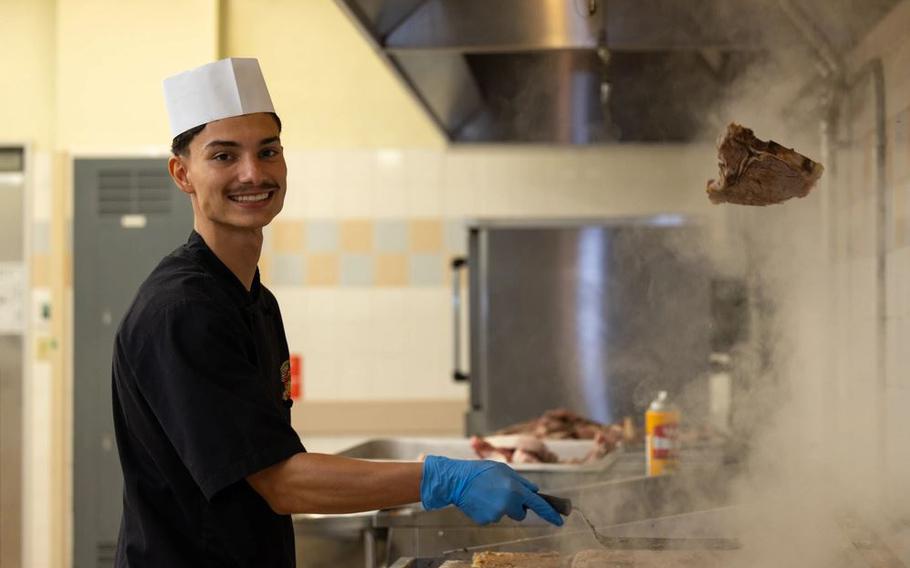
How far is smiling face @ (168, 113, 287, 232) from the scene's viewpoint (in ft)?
6.40

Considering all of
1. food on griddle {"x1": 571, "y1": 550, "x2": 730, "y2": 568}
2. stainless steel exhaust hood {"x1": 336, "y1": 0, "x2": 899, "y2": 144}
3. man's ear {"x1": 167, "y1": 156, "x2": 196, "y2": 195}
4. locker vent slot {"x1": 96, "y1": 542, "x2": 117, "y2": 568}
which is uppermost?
stainless steel exhaust hood {"x1": 336, "y1": 0, "x2": 899, "y2": 144}

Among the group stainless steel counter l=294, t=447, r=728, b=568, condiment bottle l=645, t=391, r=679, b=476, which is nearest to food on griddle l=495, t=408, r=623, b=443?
condiment bottle l=645, t=391, r=679, b=476

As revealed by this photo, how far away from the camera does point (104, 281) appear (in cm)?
572

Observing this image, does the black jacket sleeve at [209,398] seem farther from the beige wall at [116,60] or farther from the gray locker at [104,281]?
the beige wall at [116,60]

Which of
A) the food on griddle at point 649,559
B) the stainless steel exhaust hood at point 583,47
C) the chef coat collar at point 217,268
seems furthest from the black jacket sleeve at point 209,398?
the stainless steel exhaust hood at point 583,47

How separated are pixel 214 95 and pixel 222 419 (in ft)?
2.10

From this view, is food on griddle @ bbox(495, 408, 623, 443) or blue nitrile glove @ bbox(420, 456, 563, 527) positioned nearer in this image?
blue nitrile glove @ bbox(420, 456, 563, 527)

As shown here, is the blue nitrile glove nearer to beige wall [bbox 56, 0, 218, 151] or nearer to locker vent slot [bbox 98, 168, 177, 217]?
locker vent slot [bbox 98, 168, 177, 217]

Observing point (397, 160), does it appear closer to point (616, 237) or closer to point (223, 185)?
point (616, 237)

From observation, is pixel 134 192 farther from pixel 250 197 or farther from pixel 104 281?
pixel 250 197

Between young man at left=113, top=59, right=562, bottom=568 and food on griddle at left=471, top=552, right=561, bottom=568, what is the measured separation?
23cm

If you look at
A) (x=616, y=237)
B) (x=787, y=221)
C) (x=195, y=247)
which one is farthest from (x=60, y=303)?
(x=195, y=247)

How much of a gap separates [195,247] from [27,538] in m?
4.55

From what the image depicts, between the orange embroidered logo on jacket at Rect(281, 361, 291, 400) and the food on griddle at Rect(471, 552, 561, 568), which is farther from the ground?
the orange embroidered logo on jacket at Rect(281, 361, 291, 400)
